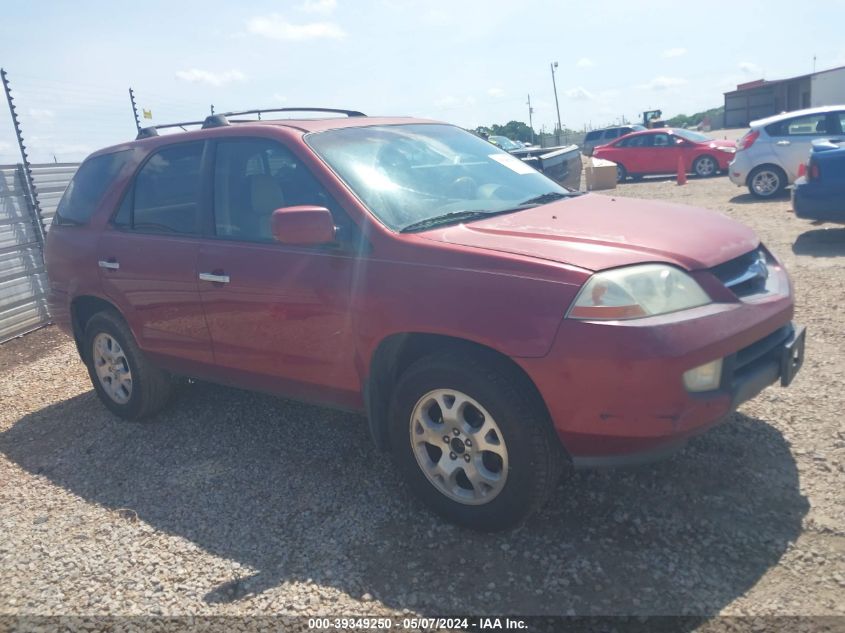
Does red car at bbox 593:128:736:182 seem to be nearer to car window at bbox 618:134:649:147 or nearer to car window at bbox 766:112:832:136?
car window at bbox 618:134:649:147

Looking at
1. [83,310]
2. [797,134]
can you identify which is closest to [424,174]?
[83,310]

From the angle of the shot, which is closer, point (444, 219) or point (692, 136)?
point (444, 219)

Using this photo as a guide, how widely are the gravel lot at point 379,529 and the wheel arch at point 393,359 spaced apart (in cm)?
46

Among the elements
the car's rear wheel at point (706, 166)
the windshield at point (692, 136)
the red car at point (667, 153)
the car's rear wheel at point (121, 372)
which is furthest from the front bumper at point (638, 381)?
the windshield at point (692, 136)

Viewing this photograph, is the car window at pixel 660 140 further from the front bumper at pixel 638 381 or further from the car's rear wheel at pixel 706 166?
the front bumper at pixel 638 381

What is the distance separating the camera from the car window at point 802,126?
448 inches

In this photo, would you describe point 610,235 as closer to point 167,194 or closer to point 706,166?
point 167,194

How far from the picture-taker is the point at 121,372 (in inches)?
187

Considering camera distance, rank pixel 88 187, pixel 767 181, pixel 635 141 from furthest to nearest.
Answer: pixel 635 141
pixel 767 181
pixel 88 187

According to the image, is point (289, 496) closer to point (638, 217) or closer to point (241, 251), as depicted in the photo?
point (241, 251)

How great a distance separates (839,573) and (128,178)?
444 cm

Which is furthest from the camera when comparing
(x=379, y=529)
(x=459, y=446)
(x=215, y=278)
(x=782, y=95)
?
(x=782, y=95)

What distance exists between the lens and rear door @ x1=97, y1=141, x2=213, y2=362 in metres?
4.01

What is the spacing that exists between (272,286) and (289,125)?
95 cm
